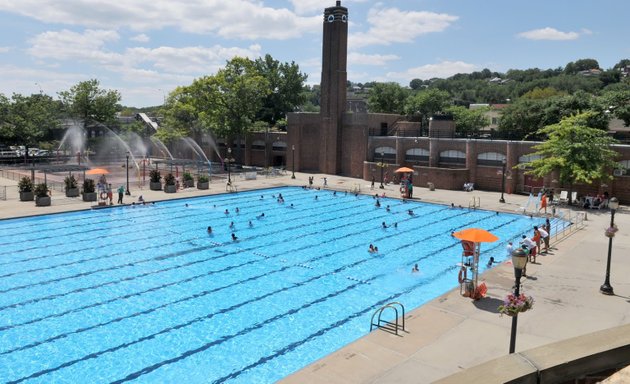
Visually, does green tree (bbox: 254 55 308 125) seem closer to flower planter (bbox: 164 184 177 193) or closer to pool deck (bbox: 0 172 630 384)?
flower planter (bbox: 164 184 177 193)

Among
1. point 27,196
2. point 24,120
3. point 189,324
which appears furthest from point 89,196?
point 24,120

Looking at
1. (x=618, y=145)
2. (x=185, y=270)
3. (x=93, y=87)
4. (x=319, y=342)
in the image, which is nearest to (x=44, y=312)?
(x=185, y=270)

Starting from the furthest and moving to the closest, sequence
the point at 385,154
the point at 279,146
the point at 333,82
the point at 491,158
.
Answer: the point at 279,146 < the point at 333,82 < the point at 385,154 < the point at 491,158

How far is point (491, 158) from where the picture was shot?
129 feet

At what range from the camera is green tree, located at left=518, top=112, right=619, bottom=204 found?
3014cm

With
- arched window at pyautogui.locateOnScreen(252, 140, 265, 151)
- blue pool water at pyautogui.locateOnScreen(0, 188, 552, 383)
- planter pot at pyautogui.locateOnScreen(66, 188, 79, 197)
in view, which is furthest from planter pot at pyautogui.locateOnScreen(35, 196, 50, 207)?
arched window at pyautogui.locateOnScreen(252, 140, 265, 151)

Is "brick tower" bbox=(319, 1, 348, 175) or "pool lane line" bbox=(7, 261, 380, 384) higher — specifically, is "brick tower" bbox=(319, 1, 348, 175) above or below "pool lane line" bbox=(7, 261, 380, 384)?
above

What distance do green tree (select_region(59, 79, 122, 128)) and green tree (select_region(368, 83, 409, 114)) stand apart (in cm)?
3903

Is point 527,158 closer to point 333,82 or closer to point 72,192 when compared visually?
point 333,82

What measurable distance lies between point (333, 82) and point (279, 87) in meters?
23.2

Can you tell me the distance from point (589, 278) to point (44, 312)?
57.9ft

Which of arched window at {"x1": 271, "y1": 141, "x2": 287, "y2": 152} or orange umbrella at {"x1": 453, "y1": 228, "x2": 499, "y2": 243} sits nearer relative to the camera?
orange umbrella at {"x1": 453, "y1": 228, "x2": 499, "y2": 243}

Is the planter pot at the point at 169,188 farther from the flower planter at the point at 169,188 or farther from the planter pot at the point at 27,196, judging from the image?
the planter pot at the point at 27,196

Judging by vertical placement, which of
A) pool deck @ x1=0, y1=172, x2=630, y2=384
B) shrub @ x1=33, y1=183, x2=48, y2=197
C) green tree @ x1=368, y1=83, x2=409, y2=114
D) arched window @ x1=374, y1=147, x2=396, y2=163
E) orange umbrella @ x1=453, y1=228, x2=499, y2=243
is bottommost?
pool deck @ x1=0, y1=172, x2=630, y2=384
